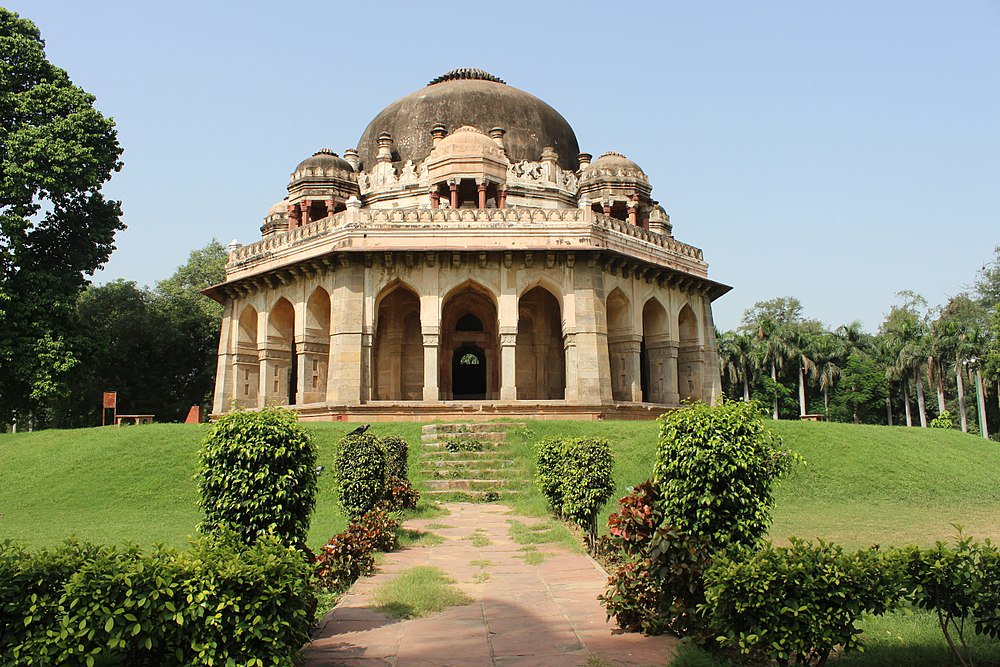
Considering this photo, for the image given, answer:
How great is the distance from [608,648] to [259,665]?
2192 millimetres

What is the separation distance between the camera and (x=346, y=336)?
21.1 m

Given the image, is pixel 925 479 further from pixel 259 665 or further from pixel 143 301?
pixel 143 301

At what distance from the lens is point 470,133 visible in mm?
24469

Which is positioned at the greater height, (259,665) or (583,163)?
(583,163)

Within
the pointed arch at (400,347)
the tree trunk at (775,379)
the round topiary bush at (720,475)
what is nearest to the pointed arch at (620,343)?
the pointed arch at (400,347)

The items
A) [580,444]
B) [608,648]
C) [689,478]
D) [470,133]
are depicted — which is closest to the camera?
[608,648]

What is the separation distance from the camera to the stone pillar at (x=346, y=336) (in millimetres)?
20797

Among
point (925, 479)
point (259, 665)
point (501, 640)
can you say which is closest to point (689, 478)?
point (501, 640)

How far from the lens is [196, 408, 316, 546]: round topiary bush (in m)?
5.88

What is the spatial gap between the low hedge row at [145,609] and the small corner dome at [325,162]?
22.4 metres

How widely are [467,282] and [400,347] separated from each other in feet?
12.2

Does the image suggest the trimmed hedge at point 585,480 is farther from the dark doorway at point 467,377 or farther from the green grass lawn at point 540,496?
the dark doorway at point 467,377

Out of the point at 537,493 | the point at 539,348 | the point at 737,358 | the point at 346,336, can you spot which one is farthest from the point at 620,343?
the point at 737,358

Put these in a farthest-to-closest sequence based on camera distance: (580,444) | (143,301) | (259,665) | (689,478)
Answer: (143,301) → (580,444) → (689,478) → (259,665)
